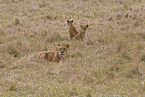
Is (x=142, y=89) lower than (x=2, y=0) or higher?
lower

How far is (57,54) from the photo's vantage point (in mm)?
7777

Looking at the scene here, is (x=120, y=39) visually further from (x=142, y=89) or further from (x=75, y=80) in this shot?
(x=142, y=89)

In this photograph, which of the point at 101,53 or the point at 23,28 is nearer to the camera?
the point at 101,53

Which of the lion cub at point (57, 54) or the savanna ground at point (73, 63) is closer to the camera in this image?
the savanna ground at point (73, 63)

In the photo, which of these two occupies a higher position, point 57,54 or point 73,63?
point 57,54

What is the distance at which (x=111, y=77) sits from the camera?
636cm

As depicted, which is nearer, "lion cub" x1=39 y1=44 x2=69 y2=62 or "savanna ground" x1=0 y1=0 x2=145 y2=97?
"savanna ground" x1=0 y1=0 x2=145 y2=97

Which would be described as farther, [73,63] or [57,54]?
[57,54]

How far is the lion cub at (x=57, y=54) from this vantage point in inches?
300

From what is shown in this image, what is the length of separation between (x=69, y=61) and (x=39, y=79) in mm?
1407

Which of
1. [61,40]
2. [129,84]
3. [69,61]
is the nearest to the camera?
[129,84]

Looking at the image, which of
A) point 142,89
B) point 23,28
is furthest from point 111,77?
point 23,28

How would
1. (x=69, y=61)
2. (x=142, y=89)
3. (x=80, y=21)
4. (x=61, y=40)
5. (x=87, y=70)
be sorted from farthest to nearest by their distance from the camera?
(x=80, y=21), (x=61, y=40), (x=69, y=61), (x=87, y=70), (x=142, y=89)

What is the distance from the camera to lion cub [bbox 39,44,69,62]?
7.62 m
